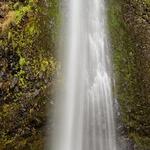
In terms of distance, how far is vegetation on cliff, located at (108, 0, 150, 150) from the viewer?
13383 millimetres

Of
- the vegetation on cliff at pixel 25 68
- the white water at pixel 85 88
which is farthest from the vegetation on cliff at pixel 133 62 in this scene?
the vegetation on cliff at pixel 25 68

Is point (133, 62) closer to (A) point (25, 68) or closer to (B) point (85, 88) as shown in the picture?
(B) point (85, 88)

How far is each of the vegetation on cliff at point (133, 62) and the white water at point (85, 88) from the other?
435 millimetres

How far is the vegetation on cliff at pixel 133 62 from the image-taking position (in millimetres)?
13383

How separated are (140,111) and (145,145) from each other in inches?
43.3

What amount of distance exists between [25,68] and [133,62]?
3619 mm

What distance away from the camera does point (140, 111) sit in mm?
13680

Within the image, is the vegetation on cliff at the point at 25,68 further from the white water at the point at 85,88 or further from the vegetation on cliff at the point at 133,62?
the vegetation on cliff at the point at 133,62

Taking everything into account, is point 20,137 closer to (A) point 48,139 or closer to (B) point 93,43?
(A) point 48,139

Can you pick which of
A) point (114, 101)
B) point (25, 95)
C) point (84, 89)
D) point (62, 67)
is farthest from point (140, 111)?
point (25, 95)

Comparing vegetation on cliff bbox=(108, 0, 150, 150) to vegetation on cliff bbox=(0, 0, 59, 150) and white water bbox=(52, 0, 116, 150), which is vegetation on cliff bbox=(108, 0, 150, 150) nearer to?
white water bbox=(52, 0, 116, 150)

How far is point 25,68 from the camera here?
43.7ft

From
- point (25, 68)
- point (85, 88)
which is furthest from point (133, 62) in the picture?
point (25, 68)

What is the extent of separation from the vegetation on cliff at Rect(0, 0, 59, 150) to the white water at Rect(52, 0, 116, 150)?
52cm
